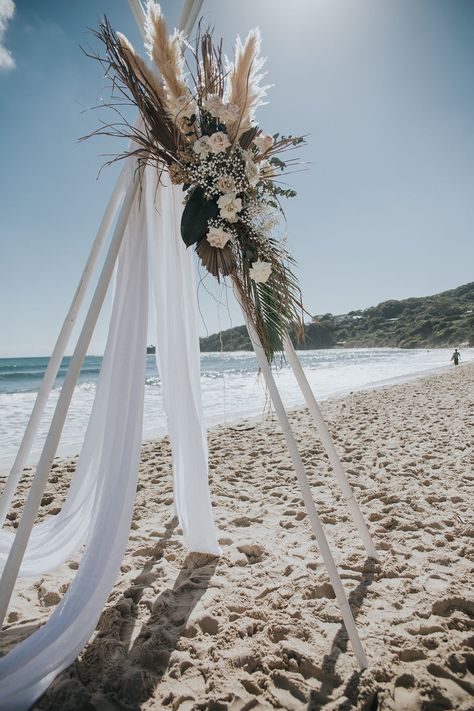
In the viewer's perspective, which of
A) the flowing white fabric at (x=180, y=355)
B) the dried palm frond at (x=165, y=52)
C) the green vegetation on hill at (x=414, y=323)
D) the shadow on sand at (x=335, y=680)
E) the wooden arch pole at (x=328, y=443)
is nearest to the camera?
the shadow on sand at (x=335, y=680)

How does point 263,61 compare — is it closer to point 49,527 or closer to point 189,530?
point 189,530

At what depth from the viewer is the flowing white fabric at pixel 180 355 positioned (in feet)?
7.84

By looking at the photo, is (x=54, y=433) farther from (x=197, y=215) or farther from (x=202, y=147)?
(x=202, y=147)

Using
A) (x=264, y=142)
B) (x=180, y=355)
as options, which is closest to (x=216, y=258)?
(x=264, y=142)

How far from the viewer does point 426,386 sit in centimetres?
1273

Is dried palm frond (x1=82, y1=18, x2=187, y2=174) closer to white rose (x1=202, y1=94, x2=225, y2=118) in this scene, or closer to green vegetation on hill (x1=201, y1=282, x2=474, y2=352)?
white rose (x1=202, y1=94, x2=225, y2=118)

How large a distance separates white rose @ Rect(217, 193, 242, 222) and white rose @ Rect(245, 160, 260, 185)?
167 millimetres

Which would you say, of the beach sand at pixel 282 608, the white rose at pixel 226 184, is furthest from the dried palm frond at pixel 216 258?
the beach sand at pixel 282 608

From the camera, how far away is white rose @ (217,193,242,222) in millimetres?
1809

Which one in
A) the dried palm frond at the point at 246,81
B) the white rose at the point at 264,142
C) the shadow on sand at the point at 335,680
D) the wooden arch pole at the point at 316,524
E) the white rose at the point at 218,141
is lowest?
the shadow on sand at the point at 335,680

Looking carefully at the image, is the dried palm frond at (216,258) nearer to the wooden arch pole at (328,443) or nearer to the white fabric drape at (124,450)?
the white fabric drape at (124,450)

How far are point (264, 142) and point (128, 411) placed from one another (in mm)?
1662

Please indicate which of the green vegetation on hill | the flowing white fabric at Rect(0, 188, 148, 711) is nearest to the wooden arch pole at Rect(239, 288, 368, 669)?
the flowing white fabric at Rect(0, 188, 148, 711)

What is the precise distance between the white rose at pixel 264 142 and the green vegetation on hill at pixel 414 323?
39.3 m
